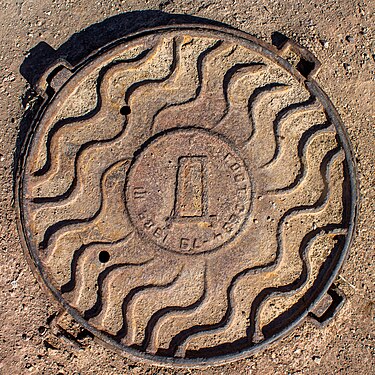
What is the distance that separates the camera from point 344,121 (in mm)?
2152

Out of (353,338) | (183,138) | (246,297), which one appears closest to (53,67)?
(183,138)

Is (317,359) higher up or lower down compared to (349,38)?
lower down

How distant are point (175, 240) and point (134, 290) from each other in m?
0.29

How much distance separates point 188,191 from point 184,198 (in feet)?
0.12

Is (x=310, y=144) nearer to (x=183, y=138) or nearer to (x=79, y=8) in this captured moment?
(x=183, y=138)

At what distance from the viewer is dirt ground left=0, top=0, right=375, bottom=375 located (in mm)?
2068

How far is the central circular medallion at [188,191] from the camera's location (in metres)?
1.97

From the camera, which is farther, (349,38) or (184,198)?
(349,38)

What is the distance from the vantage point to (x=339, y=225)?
80.4 inches

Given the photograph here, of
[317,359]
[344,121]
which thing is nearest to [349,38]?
[344,121]

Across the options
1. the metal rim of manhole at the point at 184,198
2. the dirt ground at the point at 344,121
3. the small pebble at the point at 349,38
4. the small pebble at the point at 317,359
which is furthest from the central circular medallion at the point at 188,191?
the small pebble at the point at 349,38

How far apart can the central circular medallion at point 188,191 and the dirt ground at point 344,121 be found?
59 centimetres

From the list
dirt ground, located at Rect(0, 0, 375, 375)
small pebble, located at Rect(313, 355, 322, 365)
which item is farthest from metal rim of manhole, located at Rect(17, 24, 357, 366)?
small pebble, located at Rect(313, 355, 322, 365)

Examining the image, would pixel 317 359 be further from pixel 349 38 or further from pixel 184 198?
pixel 349 38
